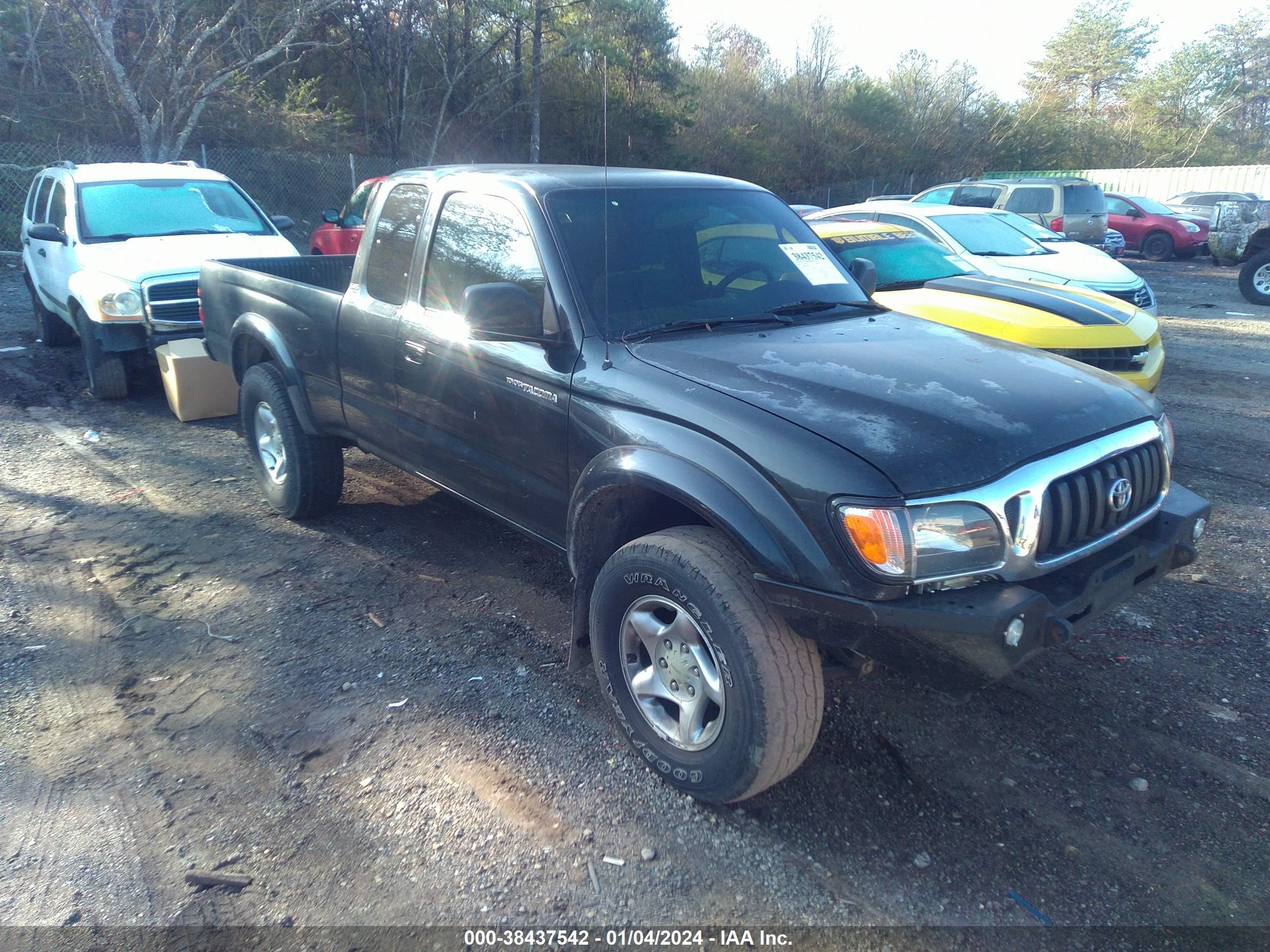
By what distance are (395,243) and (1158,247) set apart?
21.9 meters

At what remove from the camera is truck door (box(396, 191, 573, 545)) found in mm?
3305

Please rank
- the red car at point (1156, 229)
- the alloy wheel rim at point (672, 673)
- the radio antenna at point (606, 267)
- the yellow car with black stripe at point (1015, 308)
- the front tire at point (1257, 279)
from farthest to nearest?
the red car at point (1156, 229), the front tire at point (1257, 279), the yellow car with black stripe at point (1015, 308), the radio antenna at point (606, 267), the alloy wheel rim at point (672, 673)

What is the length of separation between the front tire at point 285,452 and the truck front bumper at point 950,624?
324cm

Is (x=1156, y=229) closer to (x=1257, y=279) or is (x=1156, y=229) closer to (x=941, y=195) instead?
(x=1257, y=279)

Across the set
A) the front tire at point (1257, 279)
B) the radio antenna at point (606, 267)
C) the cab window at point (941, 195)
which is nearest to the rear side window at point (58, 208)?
the radio antenna at point (606, 267)

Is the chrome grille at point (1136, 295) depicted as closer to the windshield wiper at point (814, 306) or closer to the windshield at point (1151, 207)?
the windshield wiper at point (814, 306)

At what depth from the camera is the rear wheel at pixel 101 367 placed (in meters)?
7.56

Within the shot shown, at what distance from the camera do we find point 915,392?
2.81 meters

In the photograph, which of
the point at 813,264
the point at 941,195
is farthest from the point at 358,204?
the point at 813,264

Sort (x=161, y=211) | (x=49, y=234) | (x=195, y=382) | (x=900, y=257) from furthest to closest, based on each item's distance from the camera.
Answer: (x=161, y=211), (x=49, y=234), (x=900, y=257), (x=195, y=382)

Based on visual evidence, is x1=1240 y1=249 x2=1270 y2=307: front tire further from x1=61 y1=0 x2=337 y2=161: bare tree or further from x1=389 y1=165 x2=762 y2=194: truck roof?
x1=61 y1=0 x2=337 y2=161: bare tree

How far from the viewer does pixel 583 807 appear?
9.39 feet

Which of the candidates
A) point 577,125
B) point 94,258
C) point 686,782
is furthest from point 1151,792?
point 577,125

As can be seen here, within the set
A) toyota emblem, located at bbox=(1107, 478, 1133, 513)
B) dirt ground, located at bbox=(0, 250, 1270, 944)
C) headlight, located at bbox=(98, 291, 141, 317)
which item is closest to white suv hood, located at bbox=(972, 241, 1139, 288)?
dirt ground, located at bbox=(0, 250, 1270, 944)
